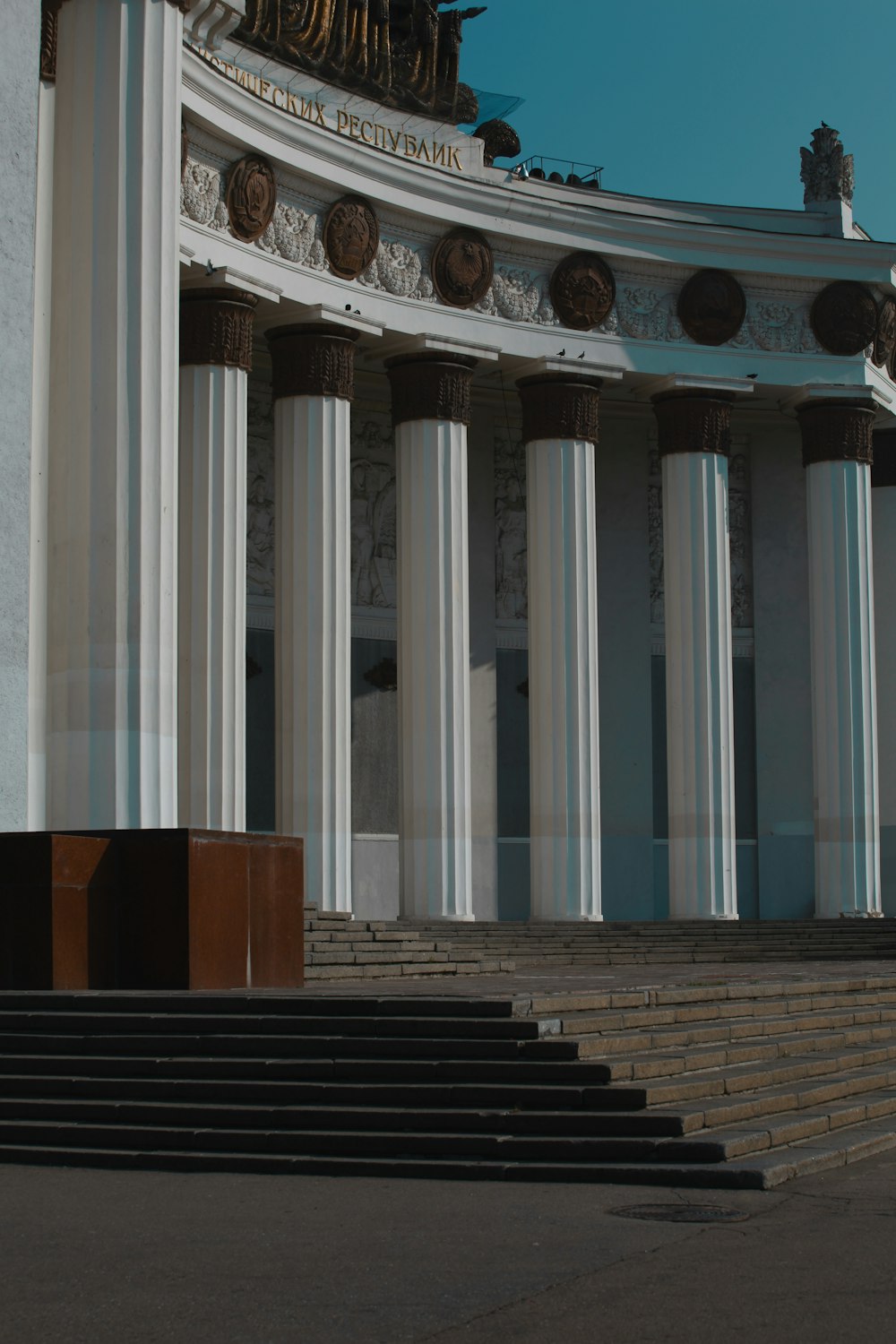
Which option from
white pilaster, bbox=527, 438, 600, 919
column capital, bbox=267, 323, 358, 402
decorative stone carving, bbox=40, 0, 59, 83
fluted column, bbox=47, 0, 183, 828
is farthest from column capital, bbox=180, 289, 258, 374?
white pilaster, bbox=527, 438, 600, 919

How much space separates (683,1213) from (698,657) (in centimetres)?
2429

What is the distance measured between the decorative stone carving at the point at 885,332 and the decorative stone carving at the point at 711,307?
2900mm

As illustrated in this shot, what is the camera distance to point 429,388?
30.6m

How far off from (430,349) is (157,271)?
9.98m

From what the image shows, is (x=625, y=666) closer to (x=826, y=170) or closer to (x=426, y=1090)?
(x=826, y=170)

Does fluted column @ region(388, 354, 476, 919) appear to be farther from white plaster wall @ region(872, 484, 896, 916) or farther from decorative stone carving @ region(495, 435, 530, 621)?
white plaster wall @ region(872, 484, 896, 916)

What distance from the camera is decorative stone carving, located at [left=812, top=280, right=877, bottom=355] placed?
114 ft

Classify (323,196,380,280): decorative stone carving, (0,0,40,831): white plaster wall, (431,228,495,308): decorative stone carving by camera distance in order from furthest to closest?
(431,228,495,308): decorative stone carving → (323,196,380,280): decorative stone carving → (0,0,40,831): white plaster wall

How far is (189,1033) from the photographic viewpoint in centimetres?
1266

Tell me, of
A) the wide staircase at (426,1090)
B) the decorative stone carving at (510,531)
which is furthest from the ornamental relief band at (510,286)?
the wide staircase at (426,1090)

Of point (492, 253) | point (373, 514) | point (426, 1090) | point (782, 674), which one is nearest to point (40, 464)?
point (426, 1090)

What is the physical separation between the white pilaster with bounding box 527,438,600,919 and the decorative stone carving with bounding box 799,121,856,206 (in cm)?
768

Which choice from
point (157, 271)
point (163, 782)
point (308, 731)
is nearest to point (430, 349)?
point (308, 731)

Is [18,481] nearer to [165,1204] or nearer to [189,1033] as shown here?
[189,1033]
